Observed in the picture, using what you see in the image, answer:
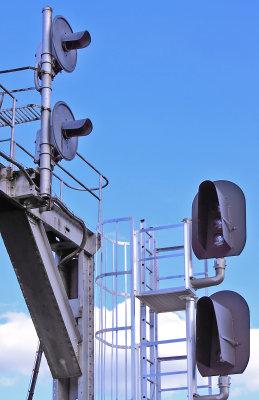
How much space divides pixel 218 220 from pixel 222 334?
2.31m

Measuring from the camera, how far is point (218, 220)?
17.7 metres

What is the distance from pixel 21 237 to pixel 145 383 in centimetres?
354

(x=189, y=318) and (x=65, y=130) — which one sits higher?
(x=65, y=130)

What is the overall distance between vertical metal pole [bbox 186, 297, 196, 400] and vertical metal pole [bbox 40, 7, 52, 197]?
11.2 ft

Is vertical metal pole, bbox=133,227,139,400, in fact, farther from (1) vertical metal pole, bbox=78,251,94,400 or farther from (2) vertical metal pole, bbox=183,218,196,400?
(1) vertical metal pole, bbox=78,251,94,400

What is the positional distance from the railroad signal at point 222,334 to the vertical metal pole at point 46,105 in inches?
143

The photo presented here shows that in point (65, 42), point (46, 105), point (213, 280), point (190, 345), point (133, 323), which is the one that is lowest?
point (190, 345)

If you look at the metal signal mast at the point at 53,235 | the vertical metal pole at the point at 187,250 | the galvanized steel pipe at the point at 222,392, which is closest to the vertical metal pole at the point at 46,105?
the metal signal mast at the point at 53,235

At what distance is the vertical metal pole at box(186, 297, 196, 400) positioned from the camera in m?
16.5

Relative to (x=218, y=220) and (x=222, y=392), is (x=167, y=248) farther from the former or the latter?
(x=222, y=392)

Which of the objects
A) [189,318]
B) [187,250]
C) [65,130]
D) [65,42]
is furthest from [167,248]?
[65,42]

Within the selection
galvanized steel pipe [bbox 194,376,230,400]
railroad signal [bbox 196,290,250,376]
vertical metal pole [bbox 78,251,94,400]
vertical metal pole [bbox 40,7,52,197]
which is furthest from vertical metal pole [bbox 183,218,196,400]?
vertical metal pole [bbox 40,7,52,197]

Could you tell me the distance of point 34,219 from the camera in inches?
682

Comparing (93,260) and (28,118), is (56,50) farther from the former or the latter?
(93,260)
